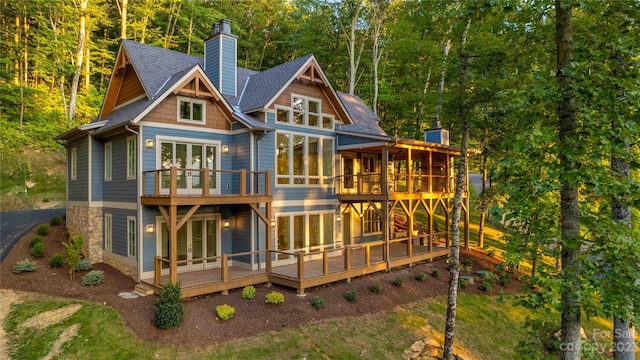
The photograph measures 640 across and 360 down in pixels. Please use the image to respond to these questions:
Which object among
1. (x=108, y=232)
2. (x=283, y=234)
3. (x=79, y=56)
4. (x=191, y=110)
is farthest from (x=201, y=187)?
(x=79, y=56)

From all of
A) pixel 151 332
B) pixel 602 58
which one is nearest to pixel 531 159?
pixel 602 58

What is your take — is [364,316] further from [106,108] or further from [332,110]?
[106,108]

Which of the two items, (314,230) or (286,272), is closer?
(286,272)

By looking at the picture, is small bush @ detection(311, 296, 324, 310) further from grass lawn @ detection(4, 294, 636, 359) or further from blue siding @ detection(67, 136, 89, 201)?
blue siding @ detection(67, 136, 89, 201)

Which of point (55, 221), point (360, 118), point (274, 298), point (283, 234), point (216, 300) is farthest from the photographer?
point (360, 118)

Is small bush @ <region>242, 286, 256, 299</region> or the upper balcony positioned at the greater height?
the upper balcony

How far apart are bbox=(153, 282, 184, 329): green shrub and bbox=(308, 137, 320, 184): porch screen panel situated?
810 centimetres

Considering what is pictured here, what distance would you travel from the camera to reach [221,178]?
14.8 metres

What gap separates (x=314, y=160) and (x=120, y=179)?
25.5 feet

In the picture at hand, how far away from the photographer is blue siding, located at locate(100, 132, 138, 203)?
1326 centimetres

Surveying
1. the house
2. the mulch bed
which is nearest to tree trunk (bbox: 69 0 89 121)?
the house

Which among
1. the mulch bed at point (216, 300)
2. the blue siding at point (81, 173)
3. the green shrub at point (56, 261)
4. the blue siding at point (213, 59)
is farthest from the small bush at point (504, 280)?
the blue siding at point (81, 173)

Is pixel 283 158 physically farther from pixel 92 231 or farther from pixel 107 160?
pixel 92 231

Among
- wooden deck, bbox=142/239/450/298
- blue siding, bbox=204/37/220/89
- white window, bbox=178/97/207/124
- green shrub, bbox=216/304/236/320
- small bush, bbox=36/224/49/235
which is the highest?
blue siding, bbox=204/37/220/89
